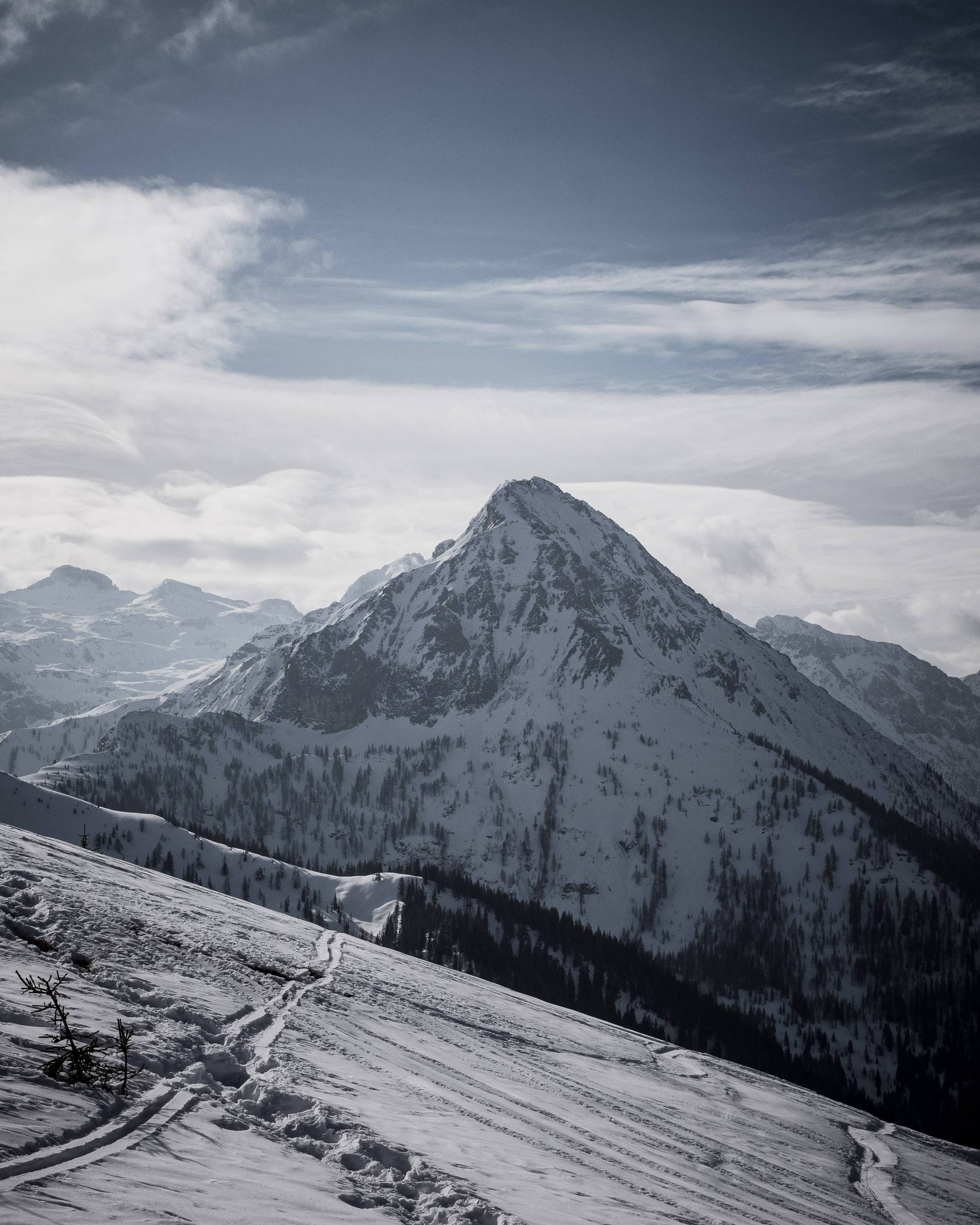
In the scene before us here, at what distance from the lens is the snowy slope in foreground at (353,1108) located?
13172 millimetres

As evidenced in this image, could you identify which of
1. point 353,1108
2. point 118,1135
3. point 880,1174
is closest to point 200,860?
point 880,1174

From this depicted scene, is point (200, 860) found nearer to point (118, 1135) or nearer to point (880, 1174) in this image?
point (880, 1174)

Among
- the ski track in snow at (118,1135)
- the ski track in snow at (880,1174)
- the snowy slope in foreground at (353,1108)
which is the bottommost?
the ski track in snow at (880,1174)

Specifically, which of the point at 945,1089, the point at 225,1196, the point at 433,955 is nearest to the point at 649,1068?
the point at 225,1196

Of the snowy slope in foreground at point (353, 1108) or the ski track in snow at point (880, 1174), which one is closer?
the snowy slope in foreground at point (353, 1108)

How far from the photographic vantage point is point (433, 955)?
14625 centimetres

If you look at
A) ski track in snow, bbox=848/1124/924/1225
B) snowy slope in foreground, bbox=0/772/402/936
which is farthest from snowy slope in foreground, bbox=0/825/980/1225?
snowy slope in foreground, bbox=0/772/402/936

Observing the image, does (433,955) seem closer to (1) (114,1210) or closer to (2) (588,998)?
(2) (588,998)

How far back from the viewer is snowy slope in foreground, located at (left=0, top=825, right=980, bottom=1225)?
1317cm

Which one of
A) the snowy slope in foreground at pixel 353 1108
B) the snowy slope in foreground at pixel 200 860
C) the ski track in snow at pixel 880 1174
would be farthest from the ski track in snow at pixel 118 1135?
the snowy slope in foreground at pixel 200 860

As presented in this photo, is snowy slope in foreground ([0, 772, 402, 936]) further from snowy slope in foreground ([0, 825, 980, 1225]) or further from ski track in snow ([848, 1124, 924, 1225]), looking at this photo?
ski track in snow ([848, 1124, 924, 1225])

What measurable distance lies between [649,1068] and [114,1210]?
33.5 metres

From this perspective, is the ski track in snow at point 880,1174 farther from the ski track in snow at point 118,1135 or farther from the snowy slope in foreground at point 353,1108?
the ski track in snow at point 118,1135

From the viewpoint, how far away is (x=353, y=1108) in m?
18.3
